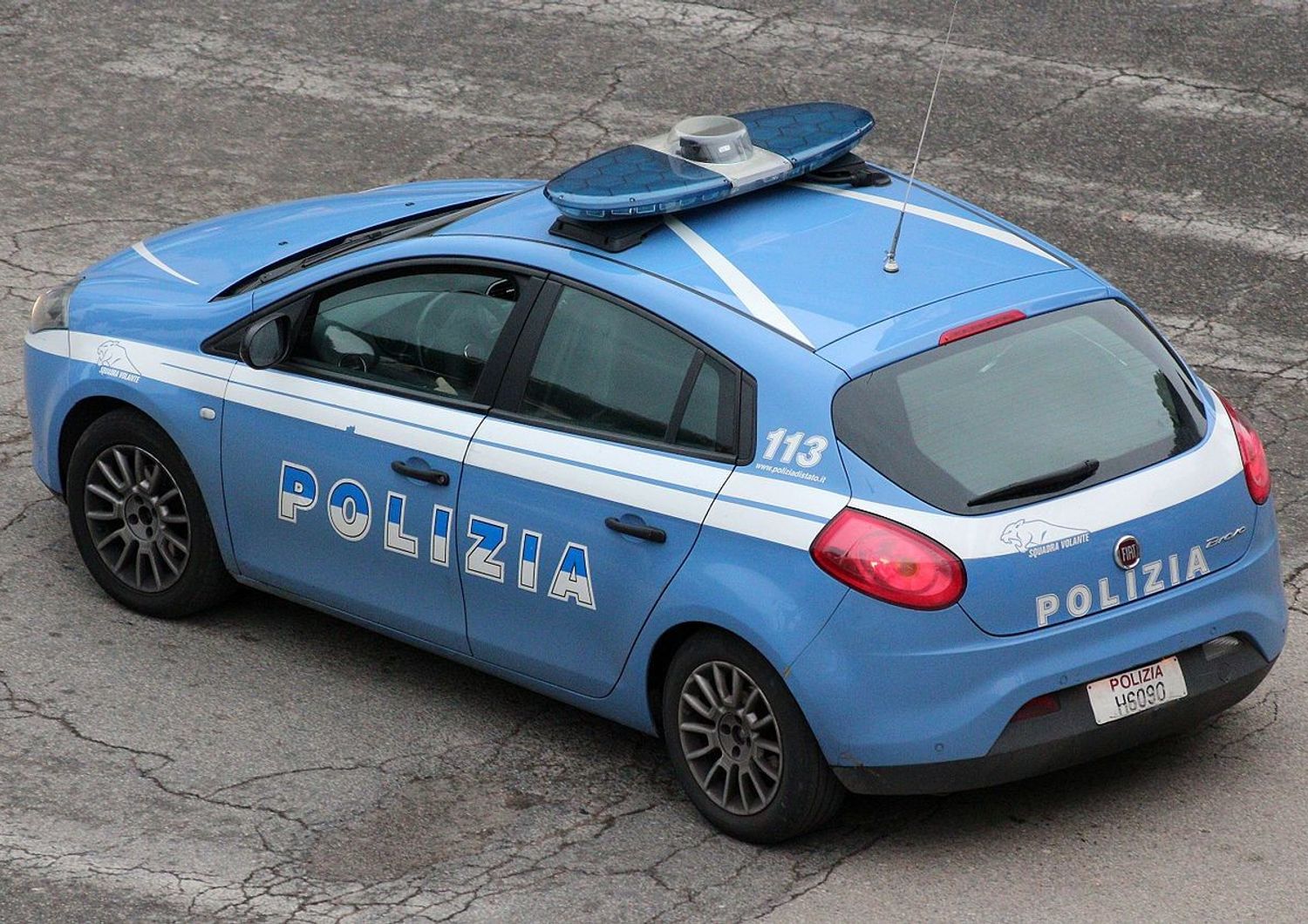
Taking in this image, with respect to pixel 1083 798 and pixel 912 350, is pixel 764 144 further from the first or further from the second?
pixel 1083 798

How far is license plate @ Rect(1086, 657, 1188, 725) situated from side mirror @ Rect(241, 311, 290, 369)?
2.85m

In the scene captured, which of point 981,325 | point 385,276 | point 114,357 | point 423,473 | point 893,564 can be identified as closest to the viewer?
point 893,564

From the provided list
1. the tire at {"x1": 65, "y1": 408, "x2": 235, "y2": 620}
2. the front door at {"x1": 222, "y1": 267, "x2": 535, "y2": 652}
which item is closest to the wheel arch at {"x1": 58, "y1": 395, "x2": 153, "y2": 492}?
the tire at {"x1": 65, "y1": 408, "x2": 235, "y2": 620}

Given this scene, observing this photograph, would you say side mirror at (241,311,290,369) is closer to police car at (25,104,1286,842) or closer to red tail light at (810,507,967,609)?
police car at (25,104,1286,842)

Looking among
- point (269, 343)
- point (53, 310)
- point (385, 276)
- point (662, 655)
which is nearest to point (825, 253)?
point (662, 655)

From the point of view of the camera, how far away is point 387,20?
42.4ft

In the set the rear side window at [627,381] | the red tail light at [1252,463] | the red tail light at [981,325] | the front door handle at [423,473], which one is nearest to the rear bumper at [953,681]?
the red tail light at [1252,463]

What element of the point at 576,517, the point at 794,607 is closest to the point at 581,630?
the point at 576,517

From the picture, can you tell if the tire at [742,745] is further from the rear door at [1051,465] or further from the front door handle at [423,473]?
the front door handle at [423,473]

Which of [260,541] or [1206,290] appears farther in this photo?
[1206,290]

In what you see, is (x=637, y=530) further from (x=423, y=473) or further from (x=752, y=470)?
(x=423, y=473)

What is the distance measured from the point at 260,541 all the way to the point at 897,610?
2450 millimetres

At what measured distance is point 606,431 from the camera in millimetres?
5246

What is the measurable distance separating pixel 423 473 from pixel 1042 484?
1.90m
